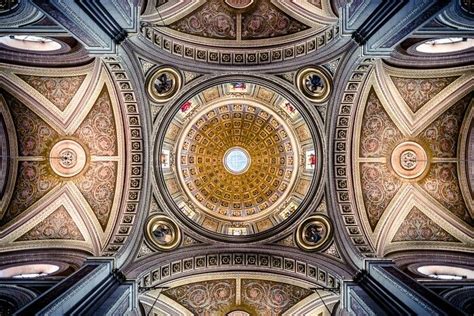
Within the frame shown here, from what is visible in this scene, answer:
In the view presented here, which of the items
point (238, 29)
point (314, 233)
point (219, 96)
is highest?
point (238, 29)

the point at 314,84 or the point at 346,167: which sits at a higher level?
the point at 314,84

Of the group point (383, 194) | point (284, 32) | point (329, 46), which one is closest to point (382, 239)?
point (383, 194)

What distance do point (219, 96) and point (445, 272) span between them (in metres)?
10.9

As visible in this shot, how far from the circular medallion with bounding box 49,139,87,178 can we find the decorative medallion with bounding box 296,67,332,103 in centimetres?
891

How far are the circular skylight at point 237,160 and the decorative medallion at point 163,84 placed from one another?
443 centimetres

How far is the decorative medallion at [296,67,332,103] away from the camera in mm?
16422

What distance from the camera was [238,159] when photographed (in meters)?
20.3

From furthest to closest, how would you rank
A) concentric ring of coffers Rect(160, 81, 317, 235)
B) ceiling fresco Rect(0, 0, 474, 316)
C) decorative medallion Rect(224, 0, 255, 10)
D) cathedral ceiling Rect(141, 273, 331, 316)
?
concentric ring of coffers Rect(160, 81, 317, 235), cathedral ceiling Rect(141, 273, 331, 316), decorative medallion Rect(224, 0, 255, 10), ceiling fresco Rect(0, 0, 474, 316)

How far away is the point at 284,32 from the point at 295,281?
9.45 m

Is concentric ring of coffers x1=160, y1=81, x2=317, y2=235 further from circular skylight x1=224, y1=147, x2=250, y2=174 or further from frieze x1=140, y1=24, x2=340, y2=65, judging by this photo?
frieze x1=140, y1=24, x2=340, y2=65

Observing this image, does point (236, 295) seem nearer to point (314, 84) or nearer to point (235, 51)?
point (314, 84)

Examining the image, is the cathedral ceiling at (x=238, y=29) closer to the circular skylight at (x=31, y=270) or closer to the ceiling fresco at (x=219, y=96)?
the ceiling fresco at (x=219, y=96)

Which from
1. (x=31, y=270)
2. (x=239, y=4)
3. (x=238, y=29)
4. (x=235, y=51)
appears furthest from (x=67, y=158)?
(x=239, y=4)

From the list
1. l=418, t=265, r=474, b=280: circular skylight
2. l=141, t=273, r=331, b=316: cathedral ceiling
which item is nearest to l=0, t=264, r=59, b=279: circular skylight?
l=141, t=273, r=331, b=316: cathedral ceiling
